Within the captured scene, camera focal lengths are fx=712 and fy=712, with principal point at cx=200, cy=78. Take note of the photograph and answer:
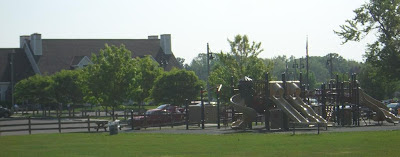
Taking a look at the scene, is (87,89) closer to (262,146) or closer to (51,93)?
(51,93)

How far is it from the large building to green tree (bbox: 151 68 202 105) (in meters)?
34.5

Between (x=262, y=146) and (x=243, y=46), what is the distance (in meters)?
38.4

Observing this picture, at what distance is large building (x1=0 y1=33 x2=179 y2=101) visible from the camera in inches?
4198

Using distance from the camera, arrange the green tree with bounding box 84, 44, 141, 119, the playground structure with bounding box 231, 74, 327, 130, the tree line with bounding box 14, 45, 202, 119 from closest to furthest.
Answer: the playground structure with bounding box 231, 74, 327, 130, the green tree with bounding box 84, 44, 141, 119, the tree line with bounding box 14, 45, 202, 119

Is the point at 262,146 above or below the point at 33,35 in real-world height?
below

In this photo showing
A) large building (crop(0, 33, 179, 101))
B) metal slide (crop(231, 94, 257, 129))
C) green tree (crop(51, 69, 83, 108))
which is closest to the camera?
metal slide (crop(231, 94, 257, 129))

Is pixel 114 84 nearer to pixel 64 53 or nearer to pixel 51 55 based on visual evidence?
pixel 51 55

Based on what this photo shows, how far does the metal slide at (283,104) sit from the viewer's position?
1638 inches

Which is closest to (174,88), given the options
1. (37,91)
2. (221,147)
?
(37,91)

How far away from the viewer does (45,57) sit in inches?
4316

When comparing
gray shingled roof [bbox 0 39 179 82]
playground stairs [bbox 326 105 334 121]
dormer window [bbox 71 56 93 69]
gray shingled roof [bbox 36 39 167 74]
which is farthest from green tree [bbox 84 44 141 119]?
dormer window [bbox 71 56 93 69]

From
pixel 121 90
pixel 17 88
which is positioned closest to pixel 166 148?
pixel 121 90

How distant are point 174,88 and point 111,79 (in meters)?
12.5

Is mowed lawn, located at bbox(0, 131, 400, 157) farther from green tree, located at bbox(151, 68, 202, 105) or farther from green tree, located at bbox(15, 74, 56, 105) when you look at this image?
green tree, located at bbox(15, 74, 56, 105)
